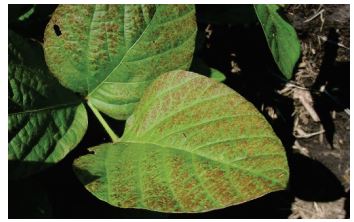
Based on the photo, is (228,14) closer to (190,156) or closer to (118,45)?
(118,45)

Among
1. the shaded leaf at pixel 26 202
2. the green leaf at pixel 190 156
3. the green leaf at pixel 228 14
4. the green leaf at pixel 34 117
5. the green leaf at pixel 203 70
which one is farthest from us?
the green leaf at pixel 228 14

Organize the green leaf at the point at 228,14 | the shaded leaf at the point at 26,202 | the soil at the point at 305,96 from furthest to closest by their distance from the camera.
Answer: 1. the soil at the point at 305,96
2. the green leaf at the point at 228,14
3. the shaded leaf at the point at 26,202

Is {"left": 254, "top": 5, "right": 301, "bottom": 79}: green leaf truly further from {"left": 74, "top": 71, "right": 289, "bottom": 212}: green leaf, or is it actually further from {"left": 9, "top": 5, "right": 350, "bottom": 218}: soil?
{"left": 9, "top": 5, "right": 350, "bottom": 218}: soil

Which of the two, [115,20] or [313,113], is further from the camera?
[313,113]

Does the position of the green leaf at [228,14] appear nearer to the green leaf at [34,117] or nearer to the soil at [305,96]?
A: the soil at [305,96]

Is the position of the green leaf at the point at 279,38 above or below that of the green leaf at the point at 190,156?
above

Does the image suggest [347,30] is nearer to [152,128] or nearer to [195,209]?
[152,128]

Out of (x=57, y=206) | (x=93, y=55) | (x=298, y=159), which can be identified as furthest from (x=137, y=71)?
(x=298, y=159)

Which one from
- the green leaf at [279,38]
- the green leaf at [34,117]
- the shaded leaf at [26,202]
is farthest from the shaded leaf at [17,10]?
the green leaf at [279,38]
